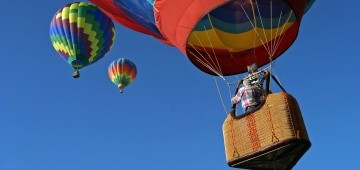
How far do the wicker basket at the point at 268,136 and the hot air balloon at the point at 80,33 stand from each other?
35.4 feet

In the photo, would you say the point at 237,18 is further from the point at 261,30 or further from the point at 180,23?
the point at 180,23

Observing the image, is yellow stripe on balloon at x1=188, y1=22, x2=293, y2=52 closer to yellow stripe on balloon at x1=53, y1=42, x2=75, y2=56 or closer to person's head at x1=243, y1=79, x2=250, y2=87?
person's head at x1=243, y1=79, x2=250, y2=87

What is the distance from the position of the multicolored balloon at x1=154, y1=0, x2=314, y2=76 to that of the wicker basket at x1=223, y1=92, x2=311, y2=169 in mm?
2269

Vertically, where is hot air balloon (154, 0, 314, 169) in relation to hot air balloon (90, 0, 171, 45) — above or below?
below

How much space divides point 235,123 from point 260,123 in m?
0.46

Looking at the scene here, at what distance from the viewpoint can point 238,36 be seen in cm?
1017

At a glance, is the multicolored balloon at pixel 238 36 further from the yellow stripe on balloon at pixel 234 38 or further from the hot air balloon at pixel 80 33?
the hot air balloon at pixel 80 33

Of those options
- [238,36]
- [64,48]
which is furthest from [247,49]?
[64,48]

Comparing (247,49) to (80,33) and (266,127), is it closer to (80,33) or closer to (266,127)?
(266,127)

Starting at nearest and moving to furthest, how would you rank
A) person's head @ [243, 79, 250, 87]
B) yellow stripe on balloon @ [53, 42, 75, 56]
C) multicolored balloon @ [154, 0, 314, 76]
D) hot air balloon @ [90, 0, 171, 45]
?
person's head @ [243, 79, 250, 87] < hot air balloon @ [90, 0, 171, 45] < multicolored balloon @ [154, 0, 314, 76] < yellow stripe on balloon @ [53, 42, 75, 56]

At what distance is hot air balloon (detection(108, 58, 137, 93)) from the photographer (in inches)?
923

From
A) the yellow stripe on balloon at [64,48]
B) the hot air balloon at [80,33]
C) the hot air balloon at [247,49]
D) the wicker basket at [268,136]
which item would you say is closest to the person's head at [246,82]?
the hot air balloon at [247,49]

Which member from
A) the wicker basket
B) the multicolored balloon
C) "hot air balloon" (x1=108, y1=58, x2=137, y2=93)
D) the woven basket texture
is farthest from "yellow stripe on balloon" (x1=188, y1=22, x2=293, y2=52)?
"hot air balloon" (x1=108, y1=58, x2=137, y2=93)

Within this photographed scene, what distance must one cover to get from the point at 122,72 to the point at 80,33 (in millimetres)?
6005
